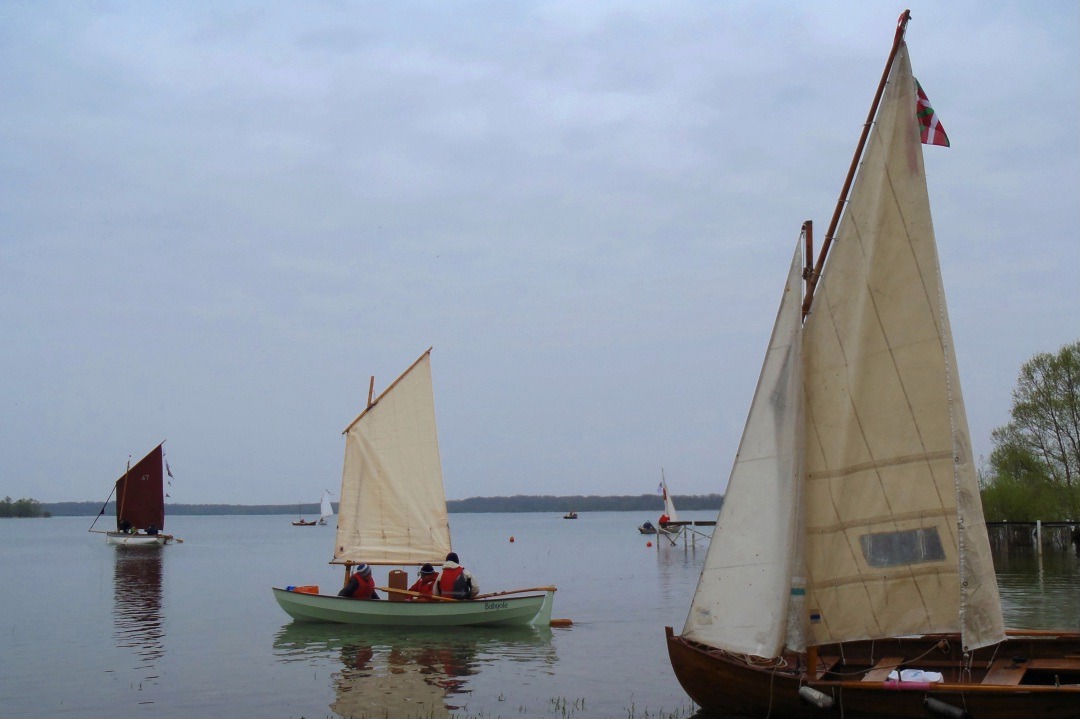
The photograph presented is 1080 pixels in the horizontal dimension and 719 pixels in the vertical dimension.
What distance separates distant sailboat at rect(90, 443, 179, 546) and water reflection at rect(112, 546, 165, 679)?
33.9ft

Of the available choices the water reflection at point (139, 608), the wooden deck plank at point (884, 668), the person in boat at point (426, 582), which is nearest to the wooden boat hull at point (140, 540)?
the water reflection at point (139, 608)

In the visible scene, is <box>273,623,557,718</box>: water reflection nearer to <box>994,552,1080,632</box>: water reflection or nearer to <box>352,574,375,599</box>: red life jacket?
<box>352,574,375,599</box>: red life jacket

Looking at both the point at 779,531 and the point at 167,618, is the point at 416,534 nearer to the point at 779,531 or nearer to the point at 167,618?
the point at 167,618

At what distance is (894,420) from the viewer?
1309 centimetres

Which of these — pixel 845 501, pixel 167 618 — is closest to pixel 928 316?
pixel 845 501

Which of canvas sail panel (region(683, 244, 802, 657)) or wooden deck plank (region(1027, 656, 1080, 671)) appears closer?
canvas sail panel (region(683, 244, 802, 657))

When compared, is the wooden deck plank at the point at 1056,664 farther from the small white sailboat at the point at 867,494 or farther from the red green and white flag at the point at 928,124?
the red green and white flag at the point at 928,124

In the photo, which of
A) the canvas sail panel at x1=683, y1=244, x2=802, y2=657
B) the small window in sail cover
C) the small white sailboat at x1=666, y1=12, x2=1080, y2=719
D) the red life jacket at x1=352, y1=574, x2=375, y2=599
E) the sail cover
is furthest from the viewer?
the sail cover

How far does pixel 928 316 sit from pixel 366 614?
62.9ft

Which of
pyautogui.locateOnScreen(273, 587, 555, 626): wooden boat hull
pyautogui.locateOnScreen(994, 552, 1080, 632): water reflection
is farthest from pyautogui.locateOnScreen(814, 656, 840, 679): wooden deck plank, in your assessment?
pyautogui.locateOnScreen(273, 587, 555, 626): wooden boat hull

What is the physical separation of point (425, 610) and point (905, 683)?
53.6 ft

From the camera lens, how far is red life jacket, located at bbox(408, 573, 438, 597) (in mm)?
→ 27703

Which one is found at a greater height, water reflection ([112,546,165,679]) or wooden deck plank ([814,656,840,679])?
wooden deck plank ([814,656,840,679])

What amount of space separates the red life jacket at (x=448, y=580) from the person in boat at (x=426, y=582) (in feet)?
0.84
